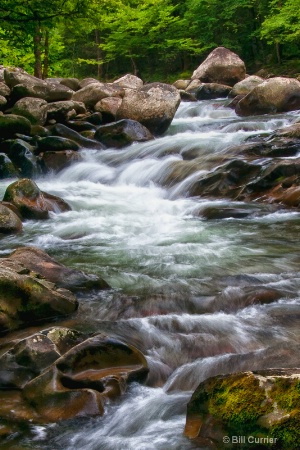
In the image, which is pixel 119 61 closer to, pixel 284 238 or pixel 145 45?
pixel 145 45

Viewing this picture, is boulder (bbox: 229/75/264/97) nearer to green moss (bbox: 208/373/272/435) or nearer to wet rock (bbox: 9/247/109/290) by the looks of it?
wet rock (bbox: 9/247/109/290)

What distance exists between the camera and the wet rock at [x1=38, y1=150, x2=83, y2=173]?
1220 centimetres

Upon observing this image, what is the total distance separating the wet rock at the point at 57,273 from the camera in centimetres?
522

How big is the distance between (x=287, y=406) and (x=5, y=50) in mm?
11755

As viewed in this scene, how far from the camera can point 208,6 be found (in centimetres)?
2670

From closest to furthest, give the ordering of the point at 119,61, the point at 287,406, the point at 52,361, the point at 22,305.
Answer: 1. the point at 287,406
2. the point at 52,361
3. the point at 22,305
4. the point at 119,61

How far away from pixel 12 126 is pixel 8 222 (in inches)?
244

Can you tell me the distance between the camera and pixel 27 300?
446cm

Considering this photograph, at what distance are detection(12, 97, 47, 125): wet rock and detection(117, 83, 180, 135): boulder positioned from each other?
89.7 inches

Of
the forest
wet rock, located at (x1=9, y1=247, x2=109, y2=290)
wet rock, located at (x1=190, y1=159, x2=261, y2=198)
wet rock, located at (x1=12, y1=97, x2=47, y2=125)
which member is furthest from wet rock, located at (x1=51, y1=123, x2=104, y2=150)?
wet rock, located at (x1=9, y1=247, x2=109, y2=290)

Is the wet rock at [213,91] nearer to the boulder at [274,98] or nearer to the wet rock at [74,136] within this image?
the boulder at [274,98]

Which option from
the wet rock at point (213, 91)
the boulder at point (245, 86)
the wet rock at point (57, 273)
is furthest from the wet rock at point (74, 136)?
the wet rock at point (213, 91)

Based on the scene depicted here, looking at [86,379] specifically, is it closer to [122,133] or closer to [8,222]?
[8,222]

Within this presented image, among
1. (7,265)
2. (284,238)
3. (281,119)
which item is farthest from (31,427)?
(281,119)
